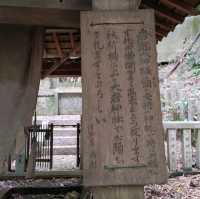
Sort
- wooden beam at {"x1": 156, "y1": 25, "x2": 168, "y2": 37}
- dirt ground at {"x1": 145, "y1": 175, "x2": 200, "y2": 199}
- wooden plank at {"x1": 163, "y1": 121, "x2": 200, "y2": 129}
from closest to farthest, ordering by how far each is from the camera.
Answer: wooden beam at {"x1": 156, "y1": 25, "x2": 168, "y2": 37}
dirt ground at {"x1": 145, "y1": 175, "x2": 200, "y2": 199}
wooden plank at {"x1": 163, "y1": 121, "x2": 200, "y2": 129}

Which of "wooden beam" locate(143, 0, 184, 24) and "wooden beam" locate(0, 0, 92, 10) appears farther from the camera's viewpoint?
"wooden beam" locate(143, 0, 184, 24)

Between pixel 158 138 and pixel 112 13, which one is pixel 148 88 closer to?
pixel 158 138

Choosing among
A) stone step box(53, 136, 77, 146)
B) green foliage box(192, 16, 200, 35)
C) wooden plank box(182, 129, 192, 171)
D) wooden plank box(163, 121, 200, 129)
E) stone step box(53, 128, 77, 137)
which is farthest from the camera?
green foliage box(192, 16, 200, 35)

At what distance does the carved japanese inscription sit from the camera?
7.59 ft

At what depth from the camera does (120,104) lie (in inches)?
94.2

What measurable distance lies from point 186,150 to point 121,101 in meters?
4.58

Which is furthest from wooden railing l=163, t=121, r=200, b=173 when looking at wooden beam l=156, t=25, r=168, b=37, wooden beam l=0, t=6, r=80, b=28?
wooden beam l=0, t=6, r=80, b=28

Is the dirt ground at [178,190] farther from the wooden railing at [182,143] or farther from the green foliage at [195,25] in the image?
the green foliage at [195,25]

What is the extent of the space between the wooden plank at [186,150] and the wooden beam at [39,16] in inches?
176

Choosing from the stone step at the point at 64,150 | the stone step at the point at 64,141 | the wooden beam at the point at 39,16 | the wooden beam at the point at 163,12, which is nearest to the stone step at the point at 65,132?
the stone step at the point at 64,141

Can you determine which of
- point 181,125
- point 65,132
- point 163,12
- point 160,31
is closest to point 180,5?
point 163,12

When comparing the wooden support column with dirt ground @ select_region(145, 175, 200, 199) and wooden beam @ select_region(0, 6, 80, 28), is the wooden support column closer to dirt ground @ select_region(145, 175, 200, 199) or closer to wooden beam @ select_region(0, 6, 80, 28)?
wooden beam @ select_region(0, 6, 80, 28)

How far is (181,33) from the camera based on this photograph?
21.0m

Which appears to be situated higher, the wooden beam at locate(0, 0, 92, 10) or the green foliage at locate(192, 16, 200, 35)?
the green foliage at locate(192, 16, 200, 35)
